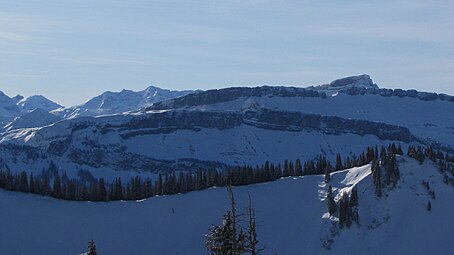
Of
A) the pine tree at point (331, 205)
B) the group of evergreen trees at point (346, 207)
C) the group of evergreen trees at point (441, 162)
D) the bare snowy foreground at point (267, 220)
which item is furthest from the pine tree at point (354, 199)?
the group of evergreen trees at point (441, 162)

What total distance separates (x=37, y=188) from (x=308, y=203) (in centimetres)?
6601

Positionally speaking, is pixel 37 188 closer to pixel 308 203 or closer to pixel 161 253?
pixel 161 253

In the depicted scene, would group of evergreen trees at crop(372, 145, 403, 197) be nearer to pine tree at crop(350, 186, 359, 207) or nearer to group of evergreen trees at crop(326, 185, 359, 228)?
pine tree at crop(350, 186, 359, 207)

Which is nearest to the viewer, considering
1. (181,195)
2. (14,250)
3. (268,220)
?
(14,250)

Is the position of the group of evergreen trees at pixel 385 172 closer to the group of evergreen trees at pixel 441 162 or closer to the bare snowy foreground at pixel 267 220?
the bare snowy foreground at pixel 267 220

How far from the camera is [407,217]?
170 metres

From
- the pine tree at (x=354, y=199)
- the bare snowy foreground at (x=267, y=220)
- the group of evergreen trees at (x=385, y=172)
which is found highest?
the group of evergreen trees at (x=385, y=172)

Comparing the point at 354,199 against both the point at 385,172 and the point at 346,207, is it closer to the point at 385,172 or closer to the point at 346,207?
the point at 346,207

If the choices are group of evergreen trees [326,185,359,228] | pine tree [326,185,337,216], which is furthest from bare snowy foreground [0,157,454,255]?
pine tree [326,185,337,216]

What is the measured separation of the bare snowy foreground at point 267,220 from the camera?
166 m

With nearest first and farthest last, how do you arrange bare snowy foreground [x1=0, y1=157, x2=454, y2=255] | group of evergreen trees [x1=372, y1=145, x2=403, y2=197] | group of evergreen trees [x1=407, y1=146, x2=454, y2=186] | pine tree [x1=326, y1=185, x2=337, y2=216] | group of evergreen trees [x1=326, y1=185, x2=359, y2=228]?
bare snowy foreground [x1=0, y1=157, x2=454, y2=255] → group of evergreen trees [x1=326, y1=185, x2=359, y2=228] → pine tree [x1=326, y1=185, x2=337, y2=216] → group of evergreen trees [x1=372, y1=145, x2=403, y2=197] → group of evergreen trees [x1=407, y1=146, x2=454, y2=186]

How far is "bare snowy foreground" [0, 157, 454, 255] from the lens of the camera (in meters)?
166

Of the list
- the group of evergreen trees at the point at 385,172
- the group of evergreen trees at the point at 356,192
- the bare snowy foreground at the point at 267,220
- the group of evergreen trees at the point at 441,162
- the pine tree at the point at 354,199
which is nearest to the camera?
the bare snowy foreground at the point at 267,220

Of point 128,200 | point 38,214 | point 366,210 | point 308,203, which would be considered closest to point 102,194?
point 128,200
